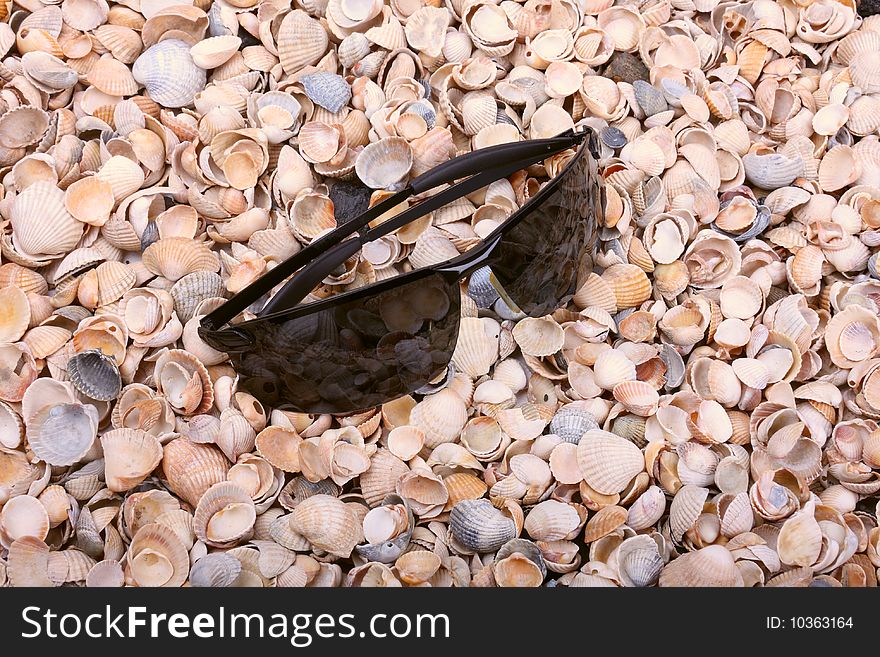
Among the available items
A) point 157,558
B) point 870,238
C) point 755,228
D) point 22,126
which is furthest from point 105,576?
point 870,238

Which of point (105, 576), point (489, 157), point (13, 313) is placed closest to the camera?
point (105, 576)

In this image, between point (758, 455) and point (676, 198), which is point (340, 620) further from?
point (676, 198)

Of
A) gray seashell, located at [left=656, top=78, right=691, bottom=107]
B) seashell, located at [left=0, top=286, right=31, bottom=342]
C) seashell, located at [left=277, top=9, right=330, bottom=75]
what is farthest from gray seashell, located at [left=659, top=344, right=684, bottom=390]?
seashell, located at [left=0, top=286, right=31, bottom=342]

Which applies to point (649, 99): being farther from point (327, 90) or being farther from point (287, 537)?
point (287, 537)

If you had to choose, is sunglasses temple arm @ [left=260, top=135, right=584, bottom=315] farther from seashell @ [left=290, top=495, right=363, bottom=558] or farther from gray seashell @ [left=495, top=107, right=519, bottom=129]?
seashell @ [left=290, top=495, right=363, bottom=558]

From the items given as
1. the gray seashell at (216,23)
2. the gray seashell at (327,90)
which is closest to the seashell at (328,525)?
the gray seashell at (327,90)

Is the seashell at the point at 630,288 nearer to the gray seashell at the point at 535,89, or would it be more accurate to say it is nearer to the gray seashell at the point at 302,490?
the gray seashell at the point at 535,89
